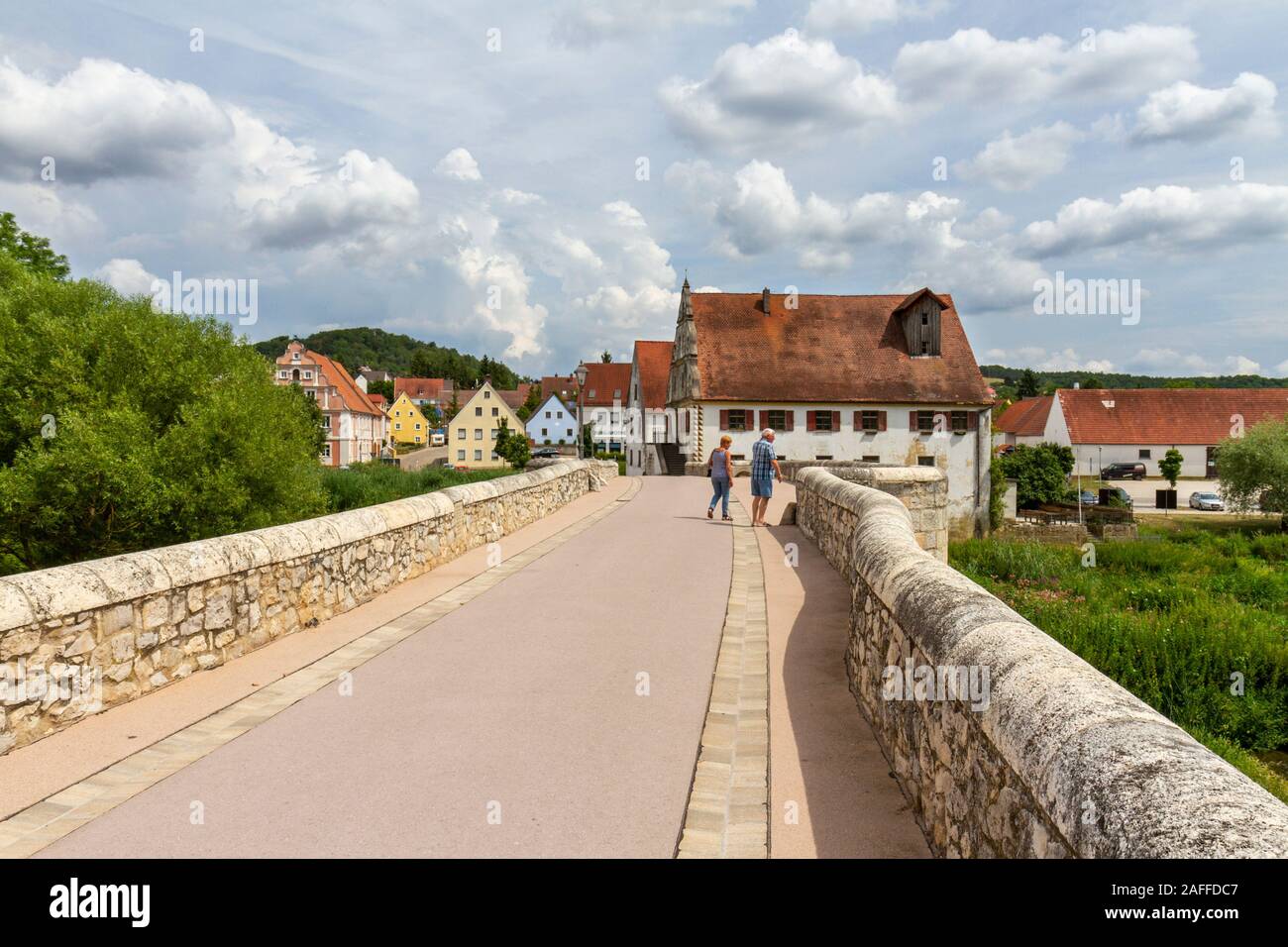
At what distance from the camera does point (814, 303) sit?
46094mm

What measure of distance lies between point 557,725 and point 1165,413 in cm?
7210

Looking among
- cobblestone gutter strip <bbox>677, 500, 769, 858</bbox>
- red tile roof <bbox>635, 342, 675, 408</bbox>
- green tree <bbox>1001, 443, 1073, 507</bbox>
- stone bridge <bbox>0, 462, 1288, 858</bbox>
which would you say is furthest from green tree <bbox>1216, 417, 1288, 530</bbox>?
cobblestone gutter strip <bbox>677, 500, 769, 858</bbox>

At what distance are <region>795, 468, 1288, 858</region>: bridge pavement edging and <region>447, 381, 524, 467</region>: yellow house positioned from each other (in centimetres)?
8430

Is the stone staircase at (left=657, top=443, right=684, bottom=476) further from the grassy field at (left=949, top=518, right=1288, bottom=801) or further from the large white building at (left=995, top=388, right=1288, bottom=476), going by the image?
the large white building at (left=995, top=388, right=1288, bottom=476)

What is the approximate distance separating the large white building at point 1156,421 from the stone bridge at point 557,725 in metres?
62.6

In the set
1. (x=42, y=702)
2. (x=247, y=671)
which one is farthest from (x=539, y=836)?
(x=247, y=671)

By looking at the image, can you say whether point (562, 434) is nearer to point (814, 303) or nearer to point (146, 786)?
point (814, 303)

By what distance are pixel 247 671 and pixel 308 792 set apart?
8.42ft

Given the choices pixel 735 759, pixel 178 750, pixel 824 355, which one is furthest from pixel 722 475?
pixel 824 355

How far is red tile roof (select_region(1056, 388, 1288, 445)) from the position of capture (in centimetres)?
6366

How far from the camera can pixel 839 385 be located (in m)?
42.9

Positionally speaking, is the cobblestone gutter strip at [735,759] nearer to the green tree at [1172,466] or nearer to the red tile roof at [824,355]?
the red tile roof at [824,355]

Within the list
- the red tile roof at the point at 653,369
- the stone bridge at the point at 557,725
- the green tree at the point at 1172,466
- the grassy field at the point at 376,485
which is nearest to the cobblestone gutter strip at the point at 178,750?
the stone bridge at the point at 557,725

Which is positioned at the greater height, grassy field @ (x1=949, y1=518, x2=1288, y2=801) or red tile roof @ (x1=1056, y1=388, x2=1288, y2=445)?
red tile roof @ (x1=1056, y1=388, x2=1288, y2=445)
